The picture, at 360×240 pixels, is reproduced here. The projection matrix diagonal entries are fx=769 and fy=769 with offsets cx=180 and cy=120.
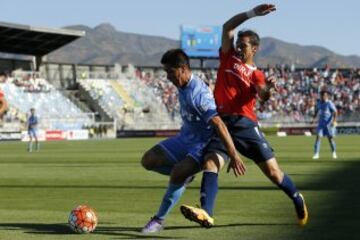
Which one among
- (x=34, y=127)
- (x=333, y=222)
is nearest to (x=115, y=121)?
(x=34, y=127)

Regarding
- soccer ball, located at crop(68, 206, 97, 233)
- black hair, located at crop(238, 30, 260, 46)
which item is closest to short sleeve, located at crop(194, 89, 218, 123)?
black hair, located at crop(238, 30, 260, 46)

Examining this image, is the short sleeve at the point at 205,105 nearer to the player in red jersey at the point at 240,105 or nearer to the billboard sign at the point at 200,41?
the player in red jersey at the point at 240,105

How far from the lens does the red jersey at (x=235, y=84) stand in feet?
29.1

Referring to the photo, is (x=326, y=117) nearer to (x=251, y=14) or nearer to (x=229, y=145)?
(x=251, y=14)

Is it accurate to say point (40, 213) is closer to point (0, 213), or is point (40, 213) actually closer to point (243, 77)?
point (0, 213)

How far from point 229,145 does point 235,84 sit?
1.00m

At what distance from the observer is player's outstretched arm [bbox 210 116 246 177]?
8.12 m

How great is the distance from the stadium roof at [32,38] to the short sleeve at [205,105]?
53806 mm

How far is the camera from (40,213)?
35.2ft

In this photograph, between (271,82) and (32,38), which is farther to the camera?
(32,38)

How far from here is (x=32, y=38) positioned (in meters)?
66.7

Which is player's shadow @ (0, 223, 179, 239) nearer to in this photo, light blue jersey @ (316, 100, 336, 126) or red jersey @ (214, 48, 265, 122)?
red jersey @ (214, 48, 265, 122)

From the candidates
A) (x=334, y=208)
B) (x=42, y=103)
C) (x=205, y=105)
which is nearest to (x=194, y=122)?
(x=205, y=105)

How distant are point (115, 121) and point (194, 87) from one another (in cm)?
5710
